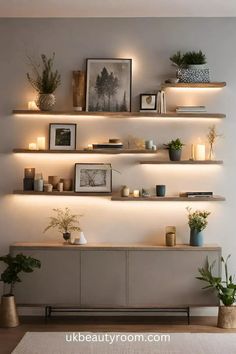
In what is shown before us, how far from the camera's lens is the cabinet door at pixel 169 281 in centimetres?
470

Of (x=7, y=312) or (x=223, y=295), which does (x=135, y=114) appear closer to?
(x=223, y=295)

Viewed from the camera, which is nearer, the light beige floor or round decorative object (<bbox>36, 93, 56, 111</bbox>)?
the light beige floor

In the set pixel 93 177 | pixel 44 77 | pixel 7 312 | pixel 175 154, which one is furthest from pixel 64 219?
pixel 44 77

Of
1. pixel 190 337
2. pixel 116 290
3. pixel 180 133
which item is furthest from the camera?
pixel 180 133

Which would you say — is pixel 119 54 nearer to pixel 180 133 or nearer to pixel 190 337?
pixel 180 133

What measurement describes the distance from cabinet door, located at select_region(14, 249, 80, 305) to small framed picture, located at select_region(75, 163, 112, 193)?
0.65 meters

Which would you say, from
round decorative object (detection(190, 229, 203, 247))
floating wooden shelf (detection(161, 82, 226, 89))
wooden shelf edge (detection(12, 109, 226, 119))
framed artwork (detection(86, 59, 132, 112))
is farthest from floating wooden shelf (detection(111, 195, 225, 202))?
floating wooden shelf (detection(161, 82, 226, 89))

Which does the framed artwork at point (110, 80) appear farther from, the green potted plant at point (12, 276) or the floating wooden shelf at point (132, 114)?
the green potted plant at point (12, 276)

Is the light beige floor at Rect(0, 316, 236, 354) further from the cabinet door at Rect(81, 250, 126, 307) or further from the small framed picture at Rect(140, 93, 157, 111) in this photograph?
the small framed picture at Rect(140, 93, 157, 111)

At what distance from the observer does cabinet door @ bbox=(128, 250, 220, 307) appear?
4.70 m

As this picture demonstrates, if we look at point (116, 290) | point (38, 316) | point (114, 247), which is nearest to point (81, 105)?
point (114, 247)

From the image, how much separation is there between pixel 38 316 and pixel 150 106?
7.66 feet

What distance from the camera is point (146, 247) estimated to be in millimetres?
Result: 4727

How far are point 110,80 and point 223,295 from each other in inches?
91.1
